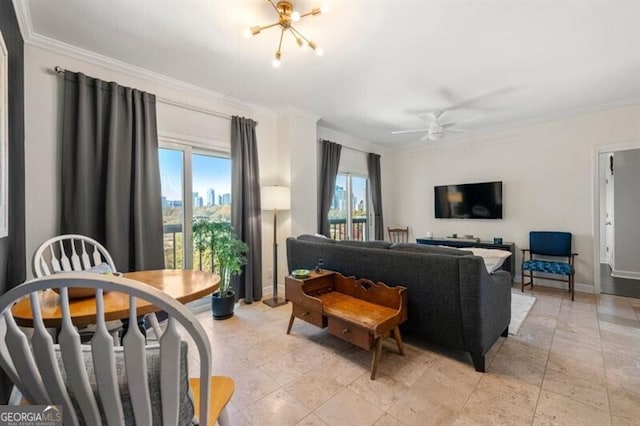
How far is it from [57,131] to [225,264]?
1867 mm

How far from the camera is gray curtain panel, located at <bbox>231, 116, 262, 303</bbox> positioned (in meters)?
3.54

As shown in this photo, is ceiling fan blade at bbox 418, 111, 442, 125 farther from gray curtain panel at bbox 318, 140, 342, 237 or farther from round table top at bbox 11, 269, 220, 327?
round table top at bbox 11, 269, 220, 327

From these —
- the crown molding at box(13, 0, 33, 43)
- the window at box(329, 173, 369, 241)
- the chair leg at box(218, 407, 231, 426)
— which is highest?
the crown molding at box(13, 0, 33, 43)

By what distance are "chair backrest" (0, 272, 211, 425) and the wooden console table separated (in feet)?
5.01

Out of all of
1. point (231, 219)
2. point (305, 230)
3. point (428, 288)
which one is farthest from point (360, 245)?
point (231, 219)

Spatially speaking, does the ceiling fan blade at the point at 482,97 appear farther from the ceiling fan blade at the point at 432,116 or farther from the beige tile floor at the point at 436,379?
the beige tile floor at the point at 436,379

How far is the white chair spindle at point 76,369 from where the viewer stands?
0.69 m

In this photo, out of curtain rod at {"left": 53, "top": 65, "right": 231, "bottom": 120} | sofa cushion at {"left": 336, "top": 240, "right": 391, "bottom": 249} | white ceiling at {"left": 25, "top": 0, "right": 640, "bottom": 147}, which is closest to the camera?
white ceiling at {"left": 25, "top": 0, "right": 640, "bottom": 147}

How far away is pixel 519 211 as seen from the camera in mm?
4594

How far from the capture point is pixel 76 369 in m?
0.71

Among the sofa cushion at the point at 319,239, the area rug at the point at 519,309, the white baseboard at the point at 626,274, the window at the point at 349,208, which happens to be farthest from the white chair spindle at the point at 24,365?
the white baseboard at the point at 626,274

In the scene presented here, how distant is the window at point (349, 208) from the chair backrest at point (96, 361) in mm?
4339

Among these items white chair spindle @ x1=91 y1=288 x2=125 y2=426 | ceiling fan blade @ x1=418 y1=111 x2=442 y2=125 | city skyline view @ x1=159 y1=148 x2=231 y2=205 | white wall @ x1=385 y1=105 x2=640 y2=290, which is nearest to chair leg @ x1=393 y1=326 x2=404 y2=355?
white chair spindle @ x1=91 y1=288 x2=125 y2=426

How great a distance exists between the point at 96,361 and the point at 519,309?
397cm
